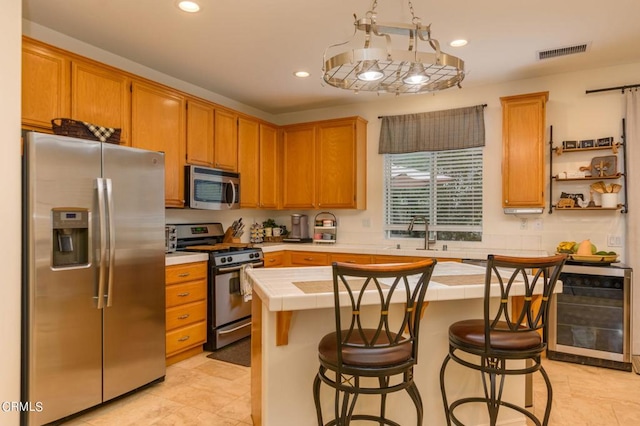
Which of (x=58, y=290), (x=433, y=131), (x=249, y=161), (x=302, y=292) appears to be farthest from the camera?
(x=249, y=161)

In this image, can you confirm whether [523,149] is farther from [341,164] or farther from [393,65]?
[393,65]

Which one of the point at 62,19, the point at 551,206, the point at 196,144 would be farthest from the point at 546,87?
the point at 62,19

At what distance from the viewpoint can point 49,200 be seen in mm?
2312

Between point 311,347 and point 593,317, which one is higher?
point 311,347

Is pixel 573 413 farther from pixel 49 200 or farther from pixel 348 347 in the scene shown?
pixel 49 200

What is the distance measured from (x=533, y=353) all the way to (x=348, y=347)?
942mm

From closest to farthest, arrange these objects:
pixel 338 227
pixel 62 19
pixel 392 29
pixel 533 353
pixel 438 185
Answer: pixel 533 353
pixel 392 29
pixel 62 19
pixel 438 185
pixel 338 227

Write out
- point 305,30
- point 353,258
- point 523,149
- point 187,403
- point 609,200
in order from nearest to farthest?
point 187,403 < point 305,30 < point 609,200 < point 523,149 < point 353,258

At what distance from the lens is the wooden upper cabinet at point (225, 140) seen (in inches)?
165

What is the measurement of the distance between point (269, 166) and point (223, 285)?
1.87 m

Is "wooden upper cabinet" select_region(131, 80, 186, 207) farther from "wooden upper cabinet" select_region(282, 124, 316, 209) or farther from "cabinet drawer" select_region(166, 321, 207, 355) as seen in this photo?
"wooden upper cabinet" select_region(282, 124, 316, 209)

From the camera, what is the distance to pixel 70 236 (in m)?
2.45

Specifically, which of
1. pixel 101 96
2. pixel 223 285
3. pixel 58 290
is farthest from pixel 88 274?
pixel 101 96

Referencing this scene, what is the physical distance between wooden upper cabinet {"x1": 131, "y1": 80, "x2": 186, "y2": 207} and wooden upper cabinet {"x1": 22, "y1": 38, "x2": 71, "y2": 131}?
564 mm
